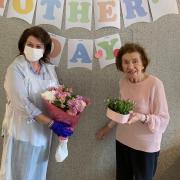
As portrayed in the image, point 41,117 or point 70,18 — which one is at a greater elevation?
point 70,18

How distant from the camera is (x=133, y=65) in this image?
167cm

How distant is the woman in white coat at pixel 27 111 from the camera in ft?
5.49

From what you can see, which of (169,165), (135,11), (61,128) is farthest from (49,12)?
(169,165)

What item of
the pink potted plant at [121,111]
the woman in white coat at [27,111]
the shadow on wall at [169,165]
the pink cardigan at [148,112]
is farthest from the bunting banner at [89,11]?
the shadow on wall at [169,165]

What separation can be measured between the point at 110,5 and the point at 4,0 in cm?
72

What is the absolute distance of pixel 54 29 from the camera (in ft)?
6.47

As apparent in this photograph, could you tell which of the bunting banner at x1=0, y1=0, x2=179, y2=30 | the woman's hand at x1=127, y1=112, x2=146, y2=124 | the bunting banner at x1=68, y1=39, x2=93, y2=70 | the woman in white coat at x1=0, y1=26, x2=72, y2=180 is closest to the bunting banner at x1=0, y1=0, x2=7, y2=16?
the bunting banner at x1=0, y1=0, x2=179, y2=30

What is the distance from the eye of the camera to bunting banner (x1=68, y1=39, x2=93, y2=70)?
77.7 inches

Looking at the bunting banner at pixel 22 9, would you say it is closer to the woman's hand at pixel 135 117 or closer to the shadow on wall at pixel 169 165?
the woman's hand at pixel 135 117

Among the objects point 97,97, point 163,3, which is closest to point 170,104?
point 97,97

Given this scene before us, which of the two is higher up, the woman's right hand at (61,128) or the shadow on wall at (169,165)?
the woman's right hand at (61,128)

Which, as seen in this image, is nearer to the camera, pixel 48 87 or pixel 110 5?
pixel 48 87

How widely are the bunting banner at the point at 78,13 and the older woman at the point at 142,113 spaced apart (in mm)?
392

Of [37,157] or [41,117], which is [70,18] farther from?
[37,157]
